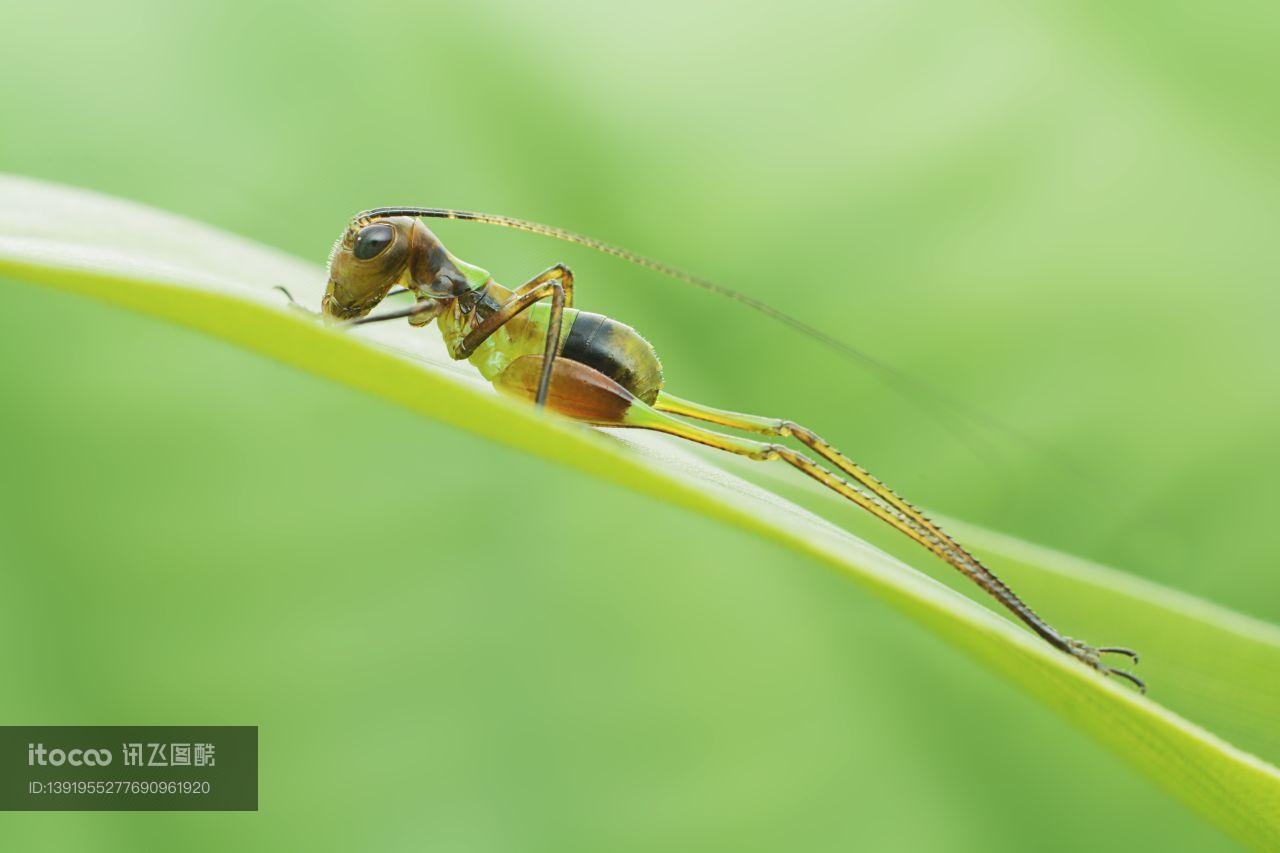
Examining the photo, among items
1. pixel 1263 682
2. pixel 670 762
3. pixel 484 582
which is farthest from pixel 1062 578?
pixel 484 582

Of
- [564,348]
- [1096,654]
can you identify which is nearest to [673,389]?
[564,348]

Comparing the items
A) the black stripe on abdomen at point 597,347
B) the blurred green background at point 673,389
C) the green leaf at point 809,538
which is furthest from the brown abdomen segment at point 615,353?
the green leaf at point 809,538

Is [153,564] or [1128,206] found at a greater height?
[1128,206]

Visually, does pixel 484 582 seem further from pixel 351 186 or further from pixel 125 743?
pixel 351 186

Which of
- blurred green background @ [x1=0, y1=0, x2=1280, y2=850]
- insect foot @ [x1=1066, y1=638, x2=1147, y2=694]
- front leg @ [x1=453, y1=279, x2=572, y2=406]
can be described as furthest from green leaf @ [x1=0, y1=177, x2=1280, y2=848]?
front leg @ [x1=453, y1=279, x2=572, y2=406]

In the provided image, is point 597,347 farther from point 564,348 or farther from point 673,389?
point 673,389

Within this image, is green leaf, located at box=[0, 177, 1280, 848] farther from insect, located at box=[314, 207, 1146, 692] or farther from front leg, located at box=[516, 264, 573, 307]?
front leg, located at box=[516, 264, 573, 307]
